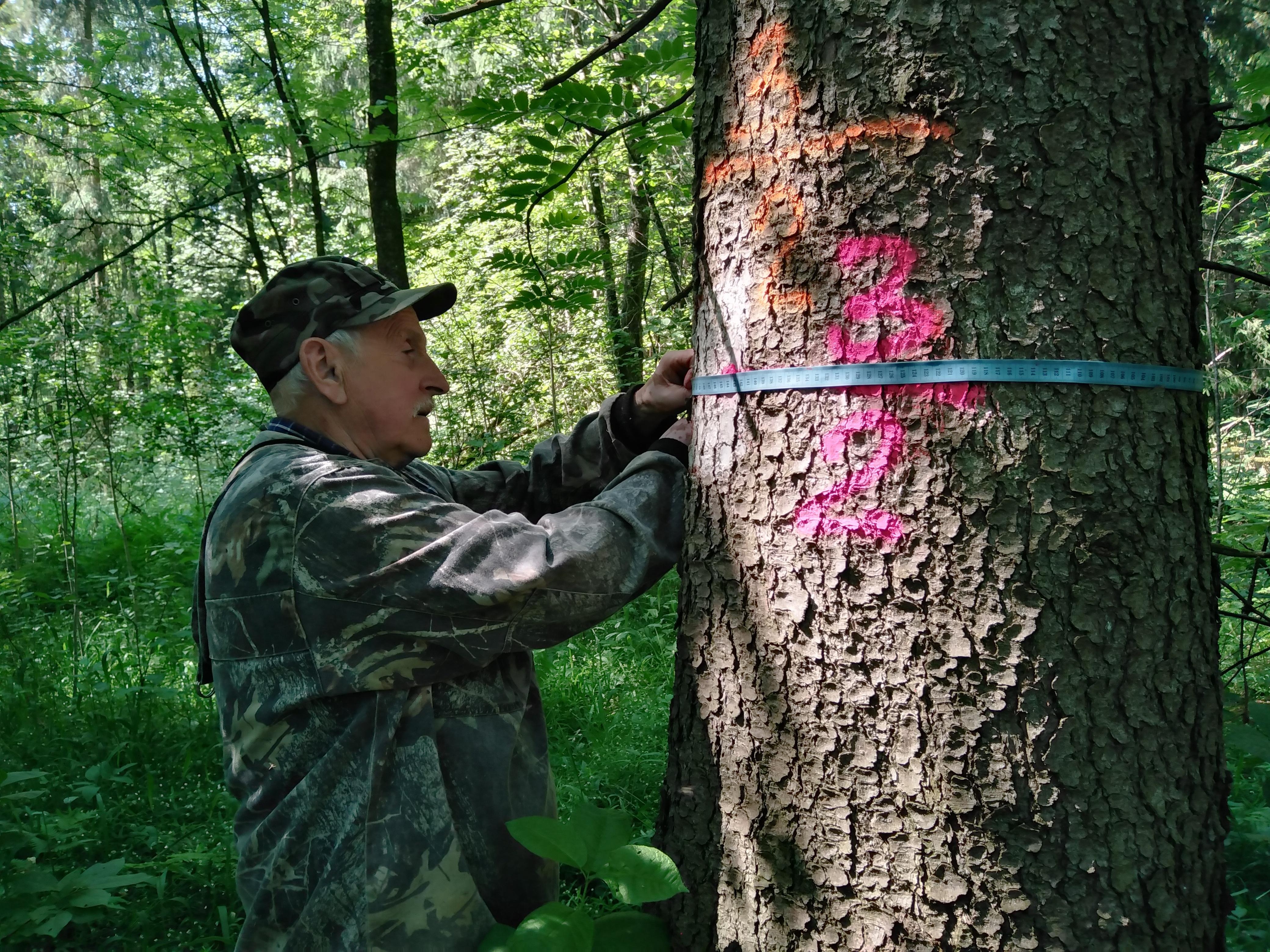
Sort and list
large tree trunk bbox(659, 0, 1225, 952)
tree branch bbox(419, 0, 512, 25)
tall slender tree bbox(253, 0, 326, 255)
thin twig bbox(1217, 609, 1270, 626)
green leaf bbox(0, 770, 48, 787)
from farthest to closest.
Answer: tall slender tree bbox(253, 0, 326, 255)
green leaf bbox(0, 770, 48, 787)
tree branch bbox(419, 0, 512, 25)
thin twig bbox(1217, 609, 1270, 626)
large tree trunk bbox(659, 0, 1225, 952)

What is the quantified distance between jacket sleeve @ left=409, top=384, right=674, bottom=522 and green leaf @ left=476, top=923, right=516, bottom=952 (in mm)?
968

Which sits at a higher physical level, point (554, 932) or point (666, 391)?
point (666, 391)

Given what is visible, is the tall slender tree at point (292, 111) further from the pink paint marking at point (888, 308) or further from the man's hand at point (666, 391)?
the pink paint marking at point (888, 308)

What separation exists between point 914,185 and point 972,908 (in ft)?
3.43

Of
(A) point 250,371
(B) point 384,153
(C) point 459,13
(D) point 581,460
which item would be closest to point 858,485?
(D) point 581,460

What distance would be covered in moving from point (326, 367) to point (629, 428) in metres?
0.74

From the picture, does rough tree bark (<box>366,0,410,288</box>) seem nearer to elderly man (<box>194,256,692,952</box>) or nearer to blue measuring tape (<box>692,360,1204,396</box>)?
elderly man (<box>194,256,692,952</box>)

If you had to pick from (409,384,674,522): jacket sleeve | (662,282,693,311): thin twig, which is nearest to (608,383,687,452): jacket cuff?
(409,384,674,522): jacket sleeve

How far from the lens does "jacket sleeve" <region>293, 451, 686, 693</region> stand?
1508 mm

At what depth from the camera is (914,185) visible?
50.9 inches

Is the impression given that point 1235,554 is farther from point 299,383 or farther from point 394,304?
point 299,383

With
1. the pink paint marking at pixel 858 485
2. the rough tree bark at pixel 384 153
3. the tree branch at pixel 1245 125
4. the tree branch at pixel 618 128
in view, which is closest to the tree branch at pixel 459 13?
the tree branch at pixel 618 128

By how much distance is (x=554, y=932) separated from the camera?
52.3 inches

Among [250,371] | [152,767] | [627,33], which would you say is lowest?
[152,767]
